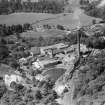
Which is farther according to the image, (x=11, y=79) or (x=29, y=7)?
(x=29, y=7)

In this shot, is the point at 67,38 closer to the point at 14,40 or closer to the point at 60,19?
the point at 14,40

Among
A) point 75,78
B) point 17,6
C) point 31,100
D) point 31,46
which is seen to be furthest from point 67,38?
point 17,6

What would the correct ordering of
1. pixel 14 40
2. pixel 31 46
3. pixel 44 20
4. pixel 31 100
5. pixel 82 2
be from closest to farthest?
pixel 31 100
pixel 31 46
pixel 14 40
pixel 44 20
pixel 82 2

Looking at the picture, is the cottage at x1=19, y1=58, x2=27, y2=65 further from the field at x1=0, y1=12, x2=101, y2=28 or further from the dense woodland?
the dense woodland

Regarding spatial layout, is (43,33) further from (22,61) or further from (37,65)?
(37,65)

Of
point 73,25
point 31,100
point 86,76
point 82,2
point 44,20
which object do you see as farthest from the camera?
point 82,2

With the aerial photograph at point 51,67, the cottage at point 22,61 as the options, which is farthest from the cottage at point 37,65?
the cottage at point 22,61

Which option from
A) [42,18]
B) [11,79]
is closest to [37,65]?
[11,79]

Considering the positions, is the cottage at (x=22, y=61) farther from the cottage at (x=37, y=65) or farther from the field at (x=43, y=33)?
the field at (x=43, y=33)
